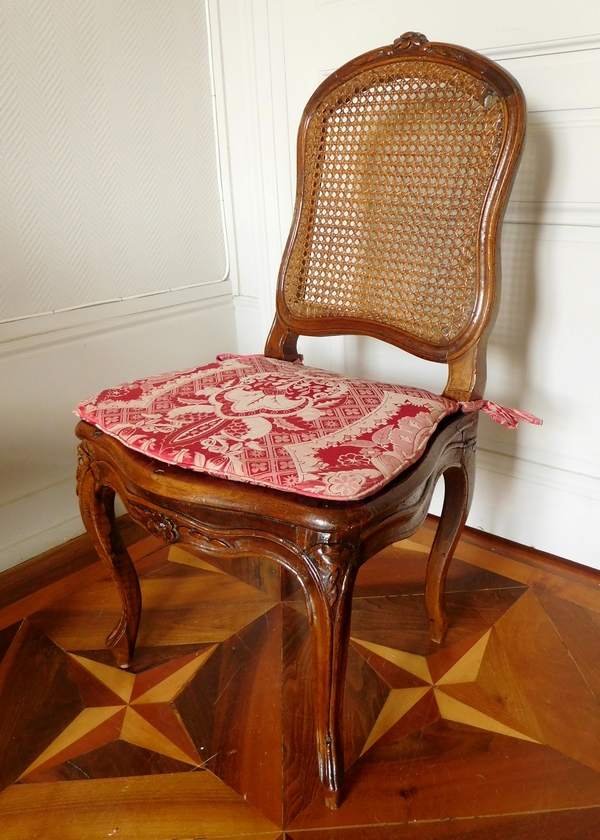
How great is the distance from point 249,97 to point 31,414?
3.05 feet

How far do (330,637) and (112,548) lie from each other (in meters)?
0.46

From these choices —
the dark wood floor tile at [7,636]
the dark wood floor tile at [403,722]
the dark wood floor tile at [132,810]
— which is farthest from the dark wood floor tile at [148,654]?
the dark wood floor tile at [403,722]

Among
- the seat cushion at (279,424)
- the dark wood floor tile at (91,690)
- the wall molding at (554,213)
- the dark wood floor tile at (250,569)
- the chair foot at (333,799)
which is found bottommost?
the dark wood floor tile at (250,569)

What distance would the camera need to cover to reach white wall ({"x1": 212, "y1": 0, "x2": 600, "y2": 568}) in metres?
1.20

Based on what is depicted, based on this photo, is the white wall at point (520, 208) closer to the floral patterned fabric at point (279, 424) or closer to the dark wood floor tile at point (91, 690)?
the floral patterned fabric at point (279, 424)

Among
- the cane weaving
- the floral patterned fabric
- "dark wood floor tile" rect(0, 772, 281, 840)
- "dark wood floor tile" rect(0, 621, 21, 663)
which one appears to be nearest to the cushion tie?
the floral patterned fabric

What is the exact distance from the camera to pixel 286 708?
1090mm

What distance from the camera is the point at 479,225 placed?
104cm

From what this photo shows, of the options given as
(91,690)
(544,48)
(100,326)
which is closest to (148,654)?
(91,690)

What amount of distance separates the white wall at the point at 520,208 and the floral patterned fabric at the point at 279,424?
40 cm

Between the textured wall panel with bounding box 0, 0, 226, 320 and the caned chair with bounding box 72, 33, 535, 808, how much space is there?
471 mm

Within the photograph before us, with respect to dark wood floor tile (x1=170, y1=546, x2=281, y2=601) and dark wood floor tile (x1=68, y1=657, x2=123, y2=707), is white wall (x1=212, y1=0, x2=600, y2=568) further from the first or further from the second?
dark wood floor tile (x1=68, y1=657, x2=123, y2=707)

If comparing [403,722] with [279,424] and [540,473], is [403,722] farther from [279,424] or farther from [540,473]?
[540,473]

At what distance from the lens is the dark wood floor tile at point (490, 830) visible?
0.88 metres
